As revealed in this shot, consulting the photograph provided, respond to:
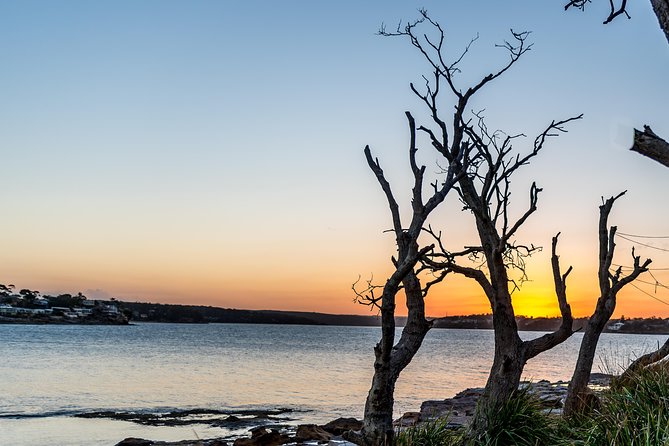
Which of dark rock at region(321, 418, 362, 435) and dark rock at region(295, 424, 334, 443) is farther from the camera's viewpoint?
dark rock at region(321, 418, 362, 435)

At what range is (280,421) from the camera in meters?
25.2

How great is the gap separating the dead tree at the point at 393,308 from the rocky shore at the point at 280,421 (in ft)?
20.3

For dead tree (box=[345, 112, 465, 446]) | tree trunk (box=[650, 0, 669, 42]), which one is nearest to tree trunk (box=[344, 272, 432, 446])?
dead tree (box=[345, 112, 465, 446])

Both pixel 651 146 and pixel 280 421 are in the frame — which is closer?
pixel 651 146

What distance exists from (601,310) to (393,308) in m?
5.21

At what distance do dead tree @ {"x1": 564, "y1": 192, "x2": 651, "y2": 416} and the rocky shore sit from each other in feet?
17.0

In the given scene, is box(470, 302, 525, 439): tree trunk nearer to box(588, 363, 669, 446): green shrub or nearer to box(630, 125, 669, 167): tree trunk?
box(588, 363, 669, 446): green shrub

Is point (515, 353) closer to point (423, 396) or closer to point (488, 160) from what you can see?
point (488, 160)

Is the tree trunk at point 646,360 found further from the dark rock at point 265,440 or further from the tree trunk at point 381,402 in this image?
the dark rock at point 265,440

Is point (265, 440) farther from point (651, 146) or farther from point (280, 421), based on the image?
point (651, 146)

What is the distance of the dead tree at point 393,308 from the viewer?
8672 mm

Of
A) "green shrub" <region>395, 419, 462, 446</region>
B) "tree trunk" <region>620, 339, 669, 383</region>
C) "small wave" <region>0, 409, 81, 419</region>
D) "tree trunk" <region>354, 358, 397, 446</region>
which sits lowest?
"small wave" <region>0, 409, 81, 419</region>

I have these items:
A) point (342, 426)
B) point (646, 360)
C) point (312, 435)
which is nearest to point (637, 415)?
point (646, 360)

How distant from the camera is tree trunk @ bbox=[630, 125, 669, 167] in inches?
198
